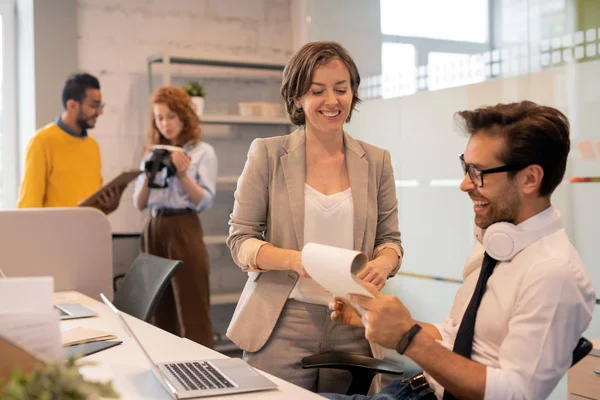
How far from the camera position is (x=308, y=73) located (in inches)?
81.7

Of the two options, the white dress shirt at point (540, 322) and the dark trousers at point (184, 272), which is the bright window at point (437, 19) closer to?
the dark trousers at point (184, 272)

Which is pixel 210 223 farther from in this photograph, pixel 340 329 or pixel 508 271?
pixel 508 271

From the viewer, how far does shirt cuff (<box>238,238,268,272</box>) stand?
1.99 meters

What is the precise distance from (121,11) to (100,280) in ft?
7.94

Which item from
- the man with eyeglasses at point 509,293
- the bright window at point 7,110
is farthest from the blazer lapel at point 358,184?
the bright window at point 7,110

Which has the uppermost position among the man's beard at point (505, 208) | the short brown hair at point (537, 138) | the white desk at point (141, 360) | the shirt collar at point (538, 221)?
the short brown hair at point (537, 138)

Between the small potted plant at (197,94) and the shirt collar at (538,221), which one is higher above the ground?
the small potted plant at (197,94)

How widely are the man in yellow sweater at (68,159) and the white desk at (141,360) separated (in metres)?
1.84

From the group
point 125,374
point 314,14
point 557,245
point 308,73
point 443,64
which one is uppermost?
point 314,14

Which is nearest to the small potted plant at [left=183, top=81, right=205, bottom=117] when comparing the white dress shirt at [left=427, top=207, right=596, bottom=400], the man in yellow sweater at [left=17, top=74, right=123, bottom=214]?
the man in yellow sweater at [left=17, top=74, right=123, bottom=214]

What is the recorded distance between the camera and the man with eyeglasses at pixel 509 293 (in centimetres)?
141

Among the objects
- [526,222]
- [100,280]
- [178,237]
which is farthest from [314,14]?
[526,222]

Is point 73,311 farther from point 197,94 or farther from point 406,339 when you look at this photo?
point 197,94

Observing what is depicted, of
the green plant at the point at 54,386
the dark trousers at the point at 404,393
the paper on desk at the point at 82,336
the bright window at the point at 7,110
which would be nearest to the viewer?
the green plant at the point at 54,386
